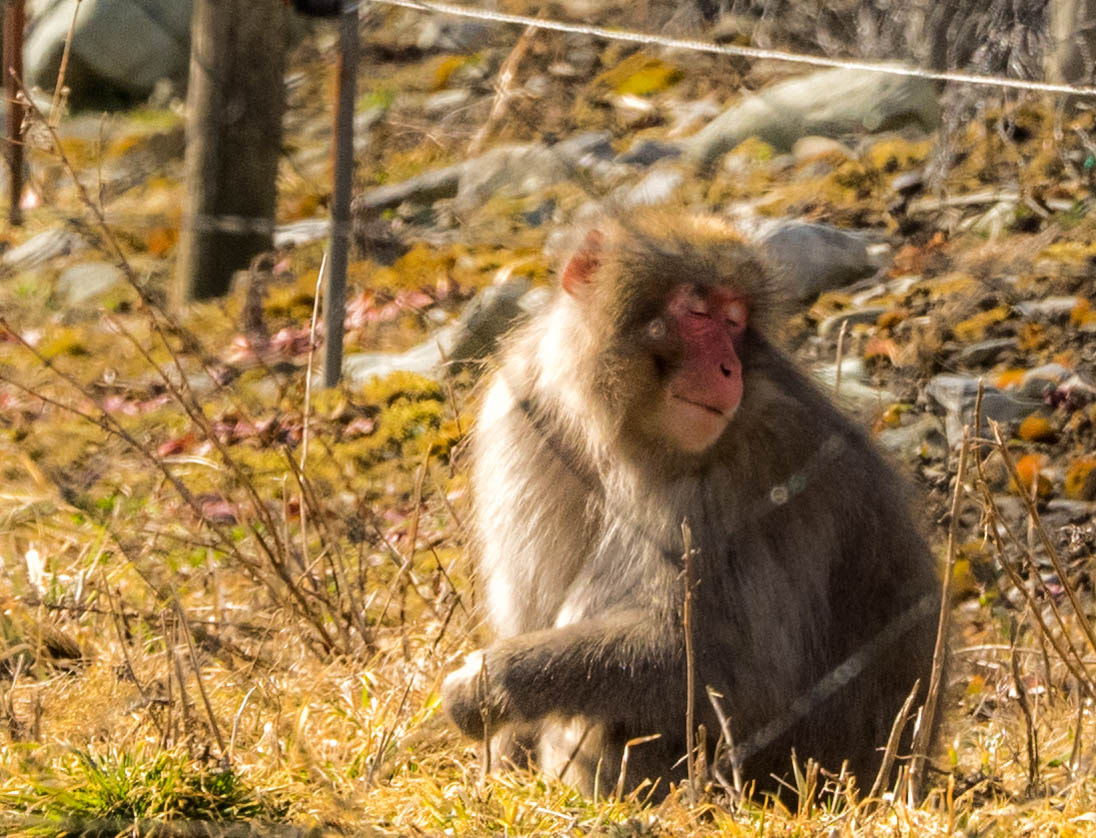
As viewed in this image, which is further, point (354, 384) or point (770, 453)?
point (354, 384)

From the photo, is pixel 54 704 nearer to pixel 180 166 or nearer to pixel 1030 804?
pixel 1030 804

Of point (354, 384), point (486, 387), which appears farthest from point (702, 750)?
point (354, 384)

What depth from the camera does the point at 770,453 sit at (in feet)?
10.2

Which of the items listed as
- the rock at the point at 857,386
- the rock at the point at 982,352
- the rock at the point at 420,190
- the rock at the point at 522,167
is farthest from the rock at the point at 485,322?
the rock at the point at 420,190

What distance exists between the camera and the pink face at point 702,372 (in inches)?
115

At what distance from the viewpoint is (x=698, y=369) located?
116 inches

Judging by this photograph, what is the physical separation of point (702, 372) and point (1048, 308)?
3.18 m

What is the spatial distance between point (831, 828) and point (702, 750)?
271 millimetres

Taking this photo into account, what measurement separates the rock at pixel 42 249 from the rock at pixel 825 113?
9.86 feet

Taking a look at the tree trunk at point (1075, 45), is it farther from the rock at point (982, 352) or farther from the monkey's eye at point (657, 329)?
the monkey's eye at point (657, 329)

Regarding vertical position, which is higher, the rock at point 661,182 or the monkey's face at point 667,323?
the monkey's face at point 667,323

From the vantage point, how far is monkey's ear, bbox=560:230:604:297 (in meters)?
3.18

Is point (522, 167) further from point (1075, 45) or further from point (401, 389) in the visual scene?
point (1075, 45)

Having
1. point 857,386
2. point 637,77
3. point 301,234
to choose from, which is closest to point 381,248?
point 301,234
